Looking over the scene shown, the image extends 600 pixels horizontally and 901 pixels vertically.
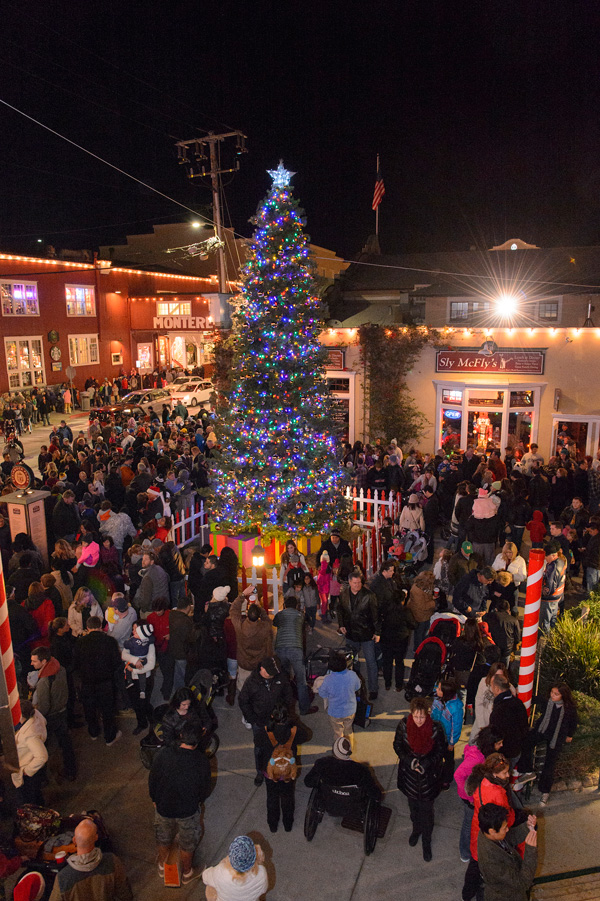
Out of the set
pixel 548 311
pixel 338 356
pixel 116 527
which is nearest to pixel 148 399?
pixel 338 356

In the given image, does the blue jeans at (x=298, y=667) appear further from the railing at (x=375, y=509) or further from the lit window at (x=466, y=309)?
the lit window at (x=466, y=309)

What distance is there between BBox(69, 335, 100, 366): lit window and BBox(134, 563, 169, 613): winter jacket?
28.7 m

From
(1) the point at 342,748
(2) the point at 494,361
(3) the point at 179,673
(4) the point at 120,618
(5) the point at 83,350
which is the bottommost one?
(3) the point at 179,673

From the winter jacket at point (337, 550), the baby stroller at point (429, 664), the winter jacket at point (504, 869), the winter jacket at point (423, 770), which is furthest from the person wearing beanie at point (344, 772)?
the winter jacket at point (337, 550)

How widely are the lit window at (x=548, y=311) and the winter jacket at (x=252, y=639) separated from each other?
15.2 m

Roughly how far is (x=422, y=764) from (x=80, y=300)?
34375 mm

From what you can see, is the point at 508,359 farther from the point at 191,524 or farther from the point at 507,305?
the point at 191,524

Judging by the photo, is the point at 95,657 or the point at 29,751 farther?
the point at 95,657

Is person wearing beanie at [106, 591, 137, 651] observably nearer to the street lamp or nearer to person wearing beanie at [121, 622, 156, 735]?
person wearing beanie at [121, 622, 156, 735]

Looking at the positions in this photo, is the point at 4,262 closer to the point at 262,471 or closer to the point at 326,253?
the point at 262,471

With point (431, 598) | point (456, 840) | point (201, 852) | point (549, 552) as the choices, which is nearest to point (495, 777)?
→ point (456, 840)

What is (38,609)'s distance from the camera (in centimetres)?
725

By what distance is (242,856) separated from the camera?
3.74m

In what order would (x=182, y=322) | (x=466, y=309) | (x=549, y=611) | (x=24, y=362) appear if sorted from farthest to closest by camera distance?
(x=182, y=322)
(x=24, y=362)
(x=466, y=309)
(x=549, y=611)
